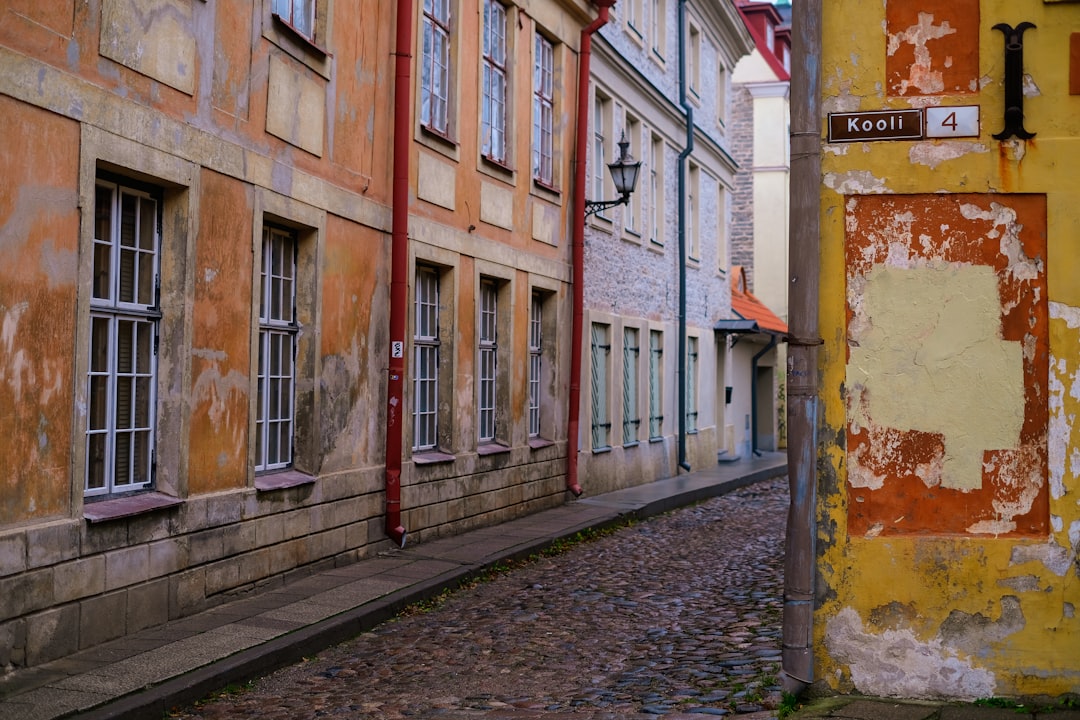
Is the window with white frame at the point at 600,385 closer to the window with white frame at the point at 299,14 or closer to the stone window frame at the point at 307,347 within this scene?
the stone window frame at the point at 307,347

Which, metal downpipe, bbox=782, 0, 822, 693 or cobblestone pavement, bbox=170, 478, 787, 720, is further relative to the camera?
cobblestone pavement, bbox=170, 478, 787, 720

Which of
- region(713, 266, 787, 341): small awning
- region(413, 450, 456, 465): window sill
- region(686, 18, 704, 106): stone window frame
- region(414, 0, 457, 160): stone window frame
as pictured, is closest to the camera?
region(414, 0, 457, 160): stone window frame

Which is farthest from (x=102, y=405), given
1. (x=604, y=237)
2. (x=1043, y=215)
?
Answer: (x=604, y=237)

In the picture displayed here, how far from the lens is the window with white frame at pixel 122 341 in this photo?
782cm

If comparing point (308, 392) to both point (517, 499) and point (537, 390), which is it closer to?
point (517, 499)

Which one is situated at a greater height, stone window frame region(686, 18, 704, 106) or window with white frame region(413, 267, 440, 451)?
stone window frame region(686, 18, 704, 106)

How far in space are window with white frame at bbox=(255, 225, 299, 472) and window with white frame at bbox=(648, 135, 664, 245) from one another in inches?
479

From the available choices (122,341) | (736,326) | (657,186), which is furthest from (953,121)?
(736,326)

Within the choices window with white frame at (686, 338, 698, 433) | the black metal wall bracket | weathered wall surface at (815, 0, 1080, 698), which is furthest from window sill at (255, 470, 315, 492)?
window with white frame at (686, 338, 698, 433)

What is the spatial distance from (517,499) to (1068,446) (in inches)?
392

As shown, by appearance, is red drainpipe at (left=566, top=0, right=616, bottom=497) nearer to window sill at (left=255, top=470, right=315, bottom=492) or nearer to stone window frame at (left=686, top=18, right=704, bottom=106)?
window sill at (left=255, top=470, right=315, bottom=492)

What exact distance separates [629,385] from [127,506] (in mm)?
13283

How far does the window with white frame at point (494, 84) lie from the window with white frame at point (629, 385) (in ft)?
18.4

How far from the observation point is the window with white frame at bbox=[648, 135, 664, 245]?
2192 centimetres
